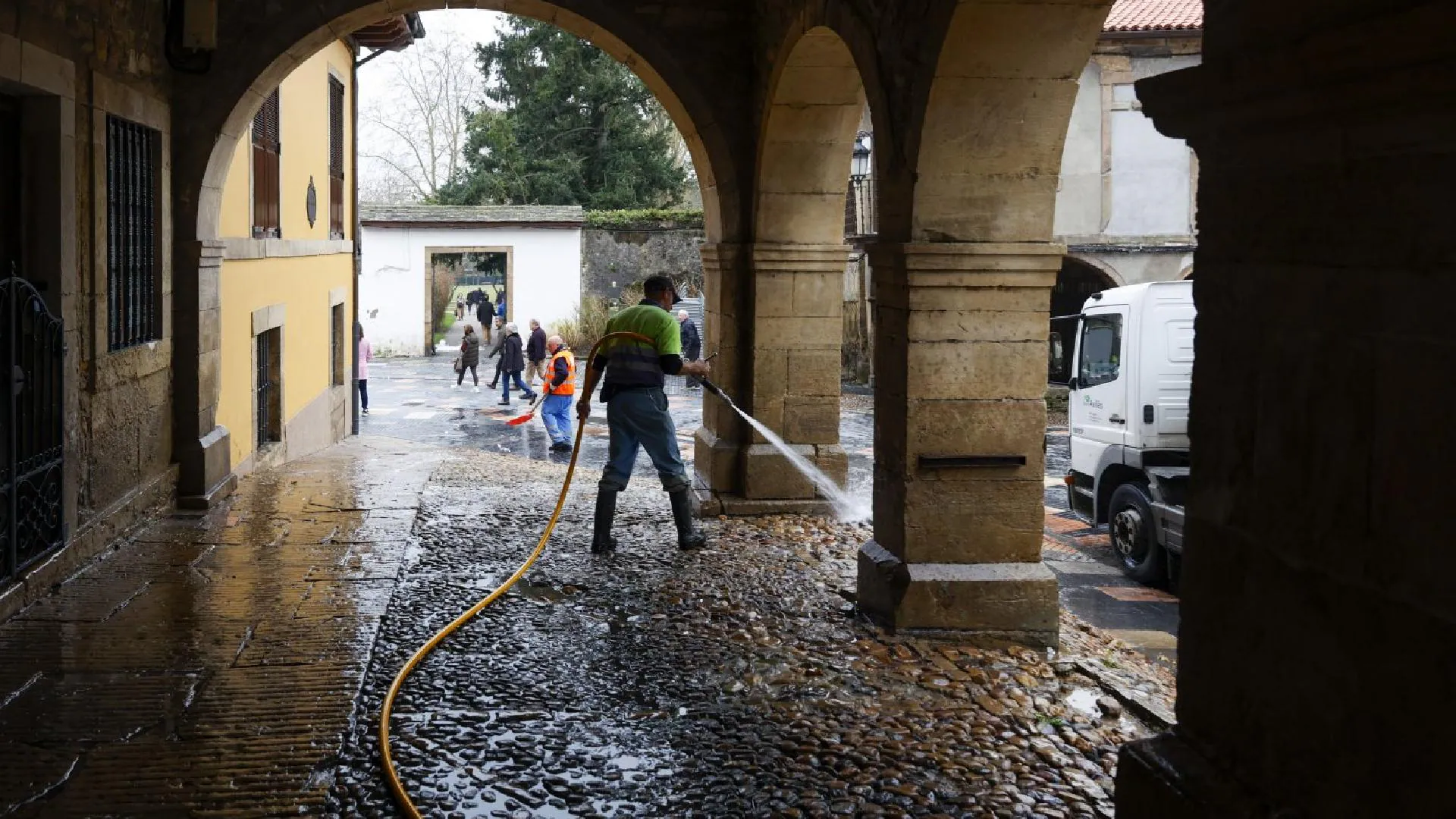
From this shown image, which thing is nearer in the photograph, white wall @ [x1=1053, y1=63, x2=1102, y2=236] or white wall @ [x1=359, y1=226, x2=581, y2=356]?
white wall @ [x1=1053, y1=63, x2=1102, y2=236]

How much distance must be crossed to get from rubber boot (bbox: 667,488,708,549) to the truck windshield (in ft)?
15.8

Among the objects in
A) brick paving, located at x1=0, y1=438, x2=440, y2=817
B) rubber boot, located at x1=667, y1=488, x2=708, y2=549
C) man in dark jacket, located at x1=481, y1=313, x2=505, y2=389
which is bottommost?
brick paving, located at x1=0, y1=438, x2=440, y2=817

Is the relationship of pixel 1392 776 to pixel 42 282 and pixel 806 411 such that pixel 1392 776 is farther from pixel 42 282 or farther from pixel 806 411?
pixel 806 411

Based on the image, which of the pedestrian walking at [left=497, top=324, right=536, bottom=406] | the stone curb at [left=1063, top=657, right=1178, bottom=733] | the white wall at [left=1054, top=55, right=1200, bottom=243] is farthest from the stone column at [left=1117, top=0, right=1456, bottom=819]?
the white wall at [left=1054, top=55, right=1200, bottom=243]

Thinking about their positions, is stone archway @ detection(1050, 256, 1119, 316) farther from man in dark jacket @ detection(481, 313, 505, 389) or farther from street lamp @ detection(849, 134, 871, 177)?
man in dark jacket @ detection(481, 313, 505, 389)

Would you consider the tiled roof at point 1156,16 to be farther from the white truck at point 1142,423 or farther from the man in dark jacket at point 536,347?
the white truck at point 1142,423

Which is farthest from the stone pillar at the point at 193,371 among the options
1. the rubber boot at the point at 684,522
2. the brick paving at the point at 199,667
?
the rubber boot at the point at 684,522

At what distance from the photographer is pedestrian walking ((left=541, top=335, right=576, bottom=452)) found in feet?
46.3

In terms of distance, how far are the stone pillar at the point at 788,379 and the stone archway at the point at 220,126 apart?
0.52 m

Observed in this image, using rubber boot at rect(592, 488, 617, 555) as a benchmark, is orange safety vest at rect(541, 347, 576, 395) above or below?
above

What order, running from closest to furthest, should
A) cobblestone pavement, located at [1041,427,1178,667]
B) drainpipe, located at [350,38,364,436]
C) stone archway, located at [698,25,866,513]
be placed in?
stone archway, located at [698,25,866,513]
cobblestone pavement, located at [1041,427,1178,667]
drainpipe, located at [350,38,364,436]

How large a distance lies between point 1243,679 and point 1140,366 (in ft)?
26.0

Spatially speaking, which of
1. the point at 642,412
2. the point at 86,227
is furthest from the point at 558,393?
the point at 86,227

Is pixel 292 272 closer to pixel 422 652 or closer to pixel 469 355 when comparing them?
pixel 422 652
